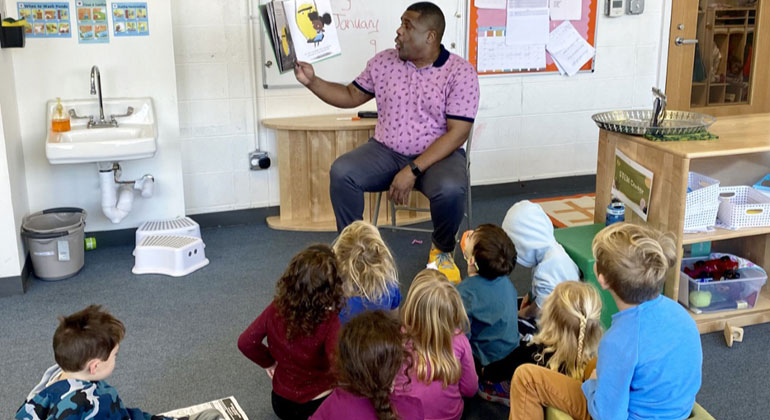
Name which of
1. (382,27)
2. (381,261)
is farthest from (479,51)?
(381,261)

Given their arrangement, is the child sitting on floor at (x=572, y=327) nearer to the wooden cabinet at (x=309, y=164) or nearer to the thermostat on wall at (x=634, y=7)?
the wooden cabinet at (x=309, y=164)

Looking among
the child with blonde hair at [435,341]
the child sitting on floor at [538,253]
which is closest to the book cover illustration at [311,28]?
the child sitting on floor at [538,253]

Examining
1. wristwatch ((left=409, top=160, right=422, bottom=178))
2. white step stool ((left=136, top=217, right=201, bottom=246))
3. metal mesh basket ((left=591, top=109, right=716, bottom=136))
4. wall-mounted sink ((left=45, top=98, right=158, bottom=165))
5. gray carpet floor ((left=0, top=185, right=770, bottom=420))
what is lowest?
gray carpet floor ((left=0, top=185, right=770, bottom=420))

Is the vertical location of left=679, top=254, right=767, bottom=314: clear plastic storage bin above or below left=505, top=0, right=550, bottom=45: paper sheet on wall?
below

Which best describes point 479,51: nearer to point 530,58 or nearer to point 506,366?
point 530,58

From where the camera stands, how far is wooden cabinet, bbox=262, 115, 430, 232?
4.19 m

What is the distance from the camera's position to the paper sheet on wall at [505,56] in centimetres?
457

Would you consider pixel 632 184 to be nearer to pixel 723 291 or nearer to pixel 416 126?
pixel 723 291

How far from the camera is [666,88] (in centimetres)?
501

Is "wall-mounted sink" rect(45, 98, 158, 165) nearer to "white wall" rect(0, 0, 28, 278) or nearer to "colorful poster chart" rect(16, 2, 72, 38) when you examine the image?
"white wall" rect(0, 0, 28, 278)

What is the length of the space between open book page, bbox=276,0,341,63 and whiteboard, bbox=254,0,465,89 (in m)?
0.36

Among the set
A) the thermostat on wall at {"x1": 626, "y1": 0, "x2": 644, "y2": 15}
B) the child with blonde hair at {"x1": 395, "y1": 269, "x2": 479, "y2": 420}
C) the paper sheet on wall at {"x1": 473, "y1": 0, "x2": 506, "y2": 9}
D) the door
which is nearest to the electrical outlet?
the paper sheet on wall at {"x1": 473, "y1": 0, "x2": 506, "y2": 9}

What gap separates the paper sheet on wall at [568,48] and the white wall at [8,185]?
300 centimetres

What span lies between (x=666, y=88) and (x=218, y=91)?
9.45 ft
